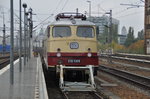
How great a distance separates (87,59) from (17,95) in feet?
20.7

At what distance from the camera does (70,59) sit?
1650 centimetres

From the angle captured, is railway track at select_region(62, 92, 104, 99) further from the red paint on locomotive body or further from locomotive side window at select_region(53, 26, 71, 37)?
locomotive side window at select_region(53, 26, 71, 37)

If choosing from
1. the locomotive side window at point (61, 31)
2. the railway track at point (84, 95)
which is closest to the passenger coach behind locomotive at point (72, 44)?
the locomotive side window at point (61, 31)

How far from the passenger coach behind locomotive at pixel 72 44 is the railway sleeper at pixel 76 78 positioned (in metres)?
0.18

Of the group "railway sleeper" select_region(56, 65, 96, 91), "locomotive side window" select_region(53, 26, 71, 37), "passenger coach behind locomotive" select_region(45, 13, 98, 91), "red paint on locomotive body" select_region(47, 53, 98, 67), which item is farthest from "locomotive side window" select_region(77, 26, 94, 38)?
"railway sleeper" select_region(56, 65, 96, 91)

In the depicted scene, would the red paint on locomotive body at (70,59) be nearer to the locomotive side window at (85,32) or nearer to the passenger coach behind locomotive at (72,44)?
the passenger coach behind locomotive at (72,44)

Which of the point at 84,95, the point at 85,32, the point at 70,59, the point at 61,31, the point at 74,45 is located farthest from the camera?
the point at 85,32

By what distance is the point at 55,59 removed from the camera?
1642cm

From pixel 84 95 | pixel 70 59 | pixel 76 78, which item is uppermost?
pixel 70 59

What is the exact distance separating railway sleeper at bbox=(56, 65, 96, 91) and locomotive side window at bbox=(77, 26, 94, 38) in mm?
1640

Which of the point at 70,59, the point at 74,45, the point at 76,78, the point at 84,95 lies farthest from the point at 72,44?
the point at 84,95

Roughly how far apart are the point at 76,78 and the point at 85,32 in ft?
7.52

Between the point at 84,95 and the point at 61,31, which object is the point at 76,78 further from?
the point at 84,95

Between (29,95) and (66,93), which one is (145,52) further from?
(29,95)
